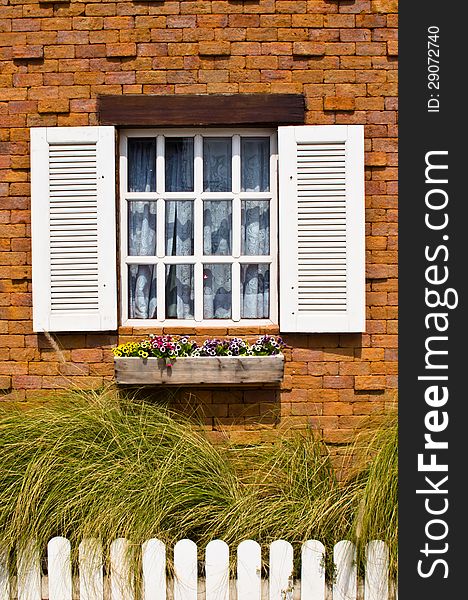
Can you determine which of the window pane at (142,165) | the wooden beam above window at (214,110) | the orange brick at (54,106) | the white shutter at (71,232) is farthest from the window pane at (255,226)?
the orange brick at (54,106)

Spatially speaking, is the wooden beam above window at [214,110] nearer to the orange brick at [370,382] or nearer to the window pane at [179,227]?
the window pane at [179,227]

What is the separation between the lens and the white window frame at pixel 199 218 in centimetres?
516

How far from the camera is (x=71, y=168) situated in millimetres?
5098

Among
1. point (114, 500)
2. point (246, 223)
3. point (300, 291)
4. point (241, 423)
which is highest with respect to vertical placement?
point (246, 223)


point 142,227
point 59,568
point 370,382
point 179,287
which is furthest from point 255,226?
point 59,568

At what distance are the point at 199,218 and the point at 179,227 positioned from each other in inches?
7.1

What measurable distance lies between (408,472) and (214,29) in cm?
346

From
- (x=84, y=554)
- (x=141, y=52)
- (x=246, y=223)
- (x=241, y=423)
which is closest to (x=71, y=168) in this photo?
(x=141, y=52)

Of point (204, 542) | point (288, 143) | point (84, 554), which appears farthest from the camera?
point (288, 143)

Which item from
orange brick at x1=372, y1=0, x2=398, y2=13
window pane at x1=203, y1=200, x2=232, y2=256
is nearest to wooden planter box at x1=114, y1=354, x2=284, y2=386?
window pane at x1=203, y1=200, x2=232, y2=256

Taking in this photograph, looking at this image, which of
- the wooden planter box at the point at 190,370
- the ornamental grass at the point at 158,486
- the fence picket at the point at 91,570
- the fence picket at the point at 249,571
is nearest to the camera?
the fence picket at the point at 249,571

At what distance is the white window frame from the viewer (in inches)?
203

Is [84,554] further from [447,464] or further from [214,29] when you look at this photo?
[214,29]

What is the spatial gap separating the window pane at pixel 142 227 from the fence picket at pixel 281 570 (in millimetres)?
2410
